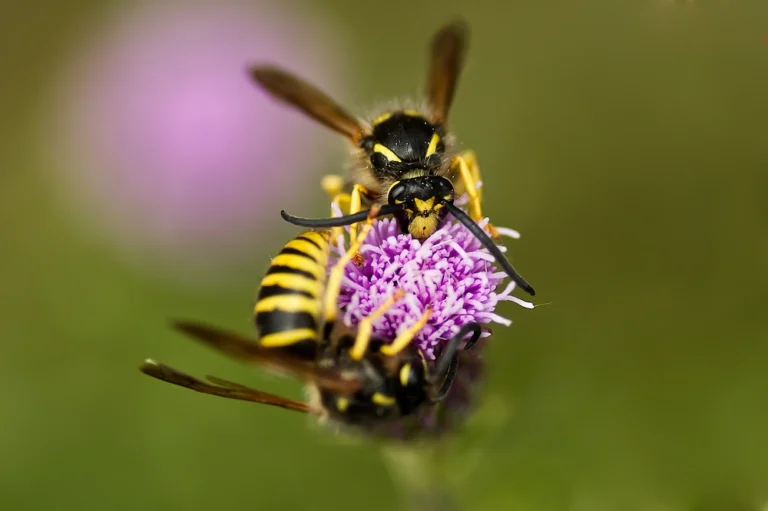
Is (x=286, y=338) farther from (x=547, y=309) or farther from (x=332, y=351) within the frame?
(x=547, y=309)

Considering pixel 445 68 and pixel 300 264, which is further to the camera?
pixel 445 68

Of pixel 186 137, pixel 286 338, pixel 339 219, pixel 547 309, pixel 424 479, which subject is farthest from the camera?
pixel 186 137

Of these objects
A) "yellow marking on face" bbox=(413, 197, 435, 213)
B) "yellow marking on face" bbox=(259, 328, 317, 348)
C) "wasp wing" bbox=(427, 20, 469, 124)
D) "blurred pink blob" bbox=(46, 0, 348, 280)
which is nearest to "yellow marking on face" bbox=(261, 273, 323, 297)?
"yellow marking on face" bbox=(259, 328, 317, 348)

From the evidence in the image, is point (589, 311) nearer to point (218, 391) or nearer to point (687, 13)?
point (687, 13)

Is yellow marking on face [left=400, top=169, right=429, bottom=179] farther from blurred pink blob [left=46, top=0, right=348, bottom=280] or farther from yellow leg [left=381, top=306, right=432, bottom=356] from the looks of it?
blurred pink blob [left=46, top=0, right=348, bottom=280]

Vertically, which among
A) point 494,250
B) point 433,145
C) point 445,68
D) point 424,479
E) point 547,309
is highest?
point 445,68

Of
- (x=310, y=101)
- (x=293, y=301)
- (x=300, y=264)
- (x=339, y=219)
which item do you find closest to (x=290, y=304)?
(x=293, y=301)

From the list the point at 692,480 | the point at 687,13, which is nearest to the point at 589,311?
the point at 692,480
